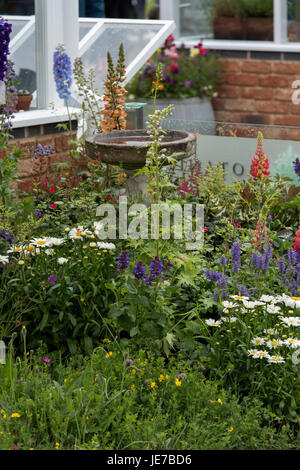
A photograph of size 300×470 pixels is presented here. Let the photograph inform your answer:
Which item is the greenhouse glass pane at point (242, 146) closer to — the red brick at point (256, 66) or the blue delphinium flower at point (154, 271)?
the blue delphinium flower at point (154, 271)

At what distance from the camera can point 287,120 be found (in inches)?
360

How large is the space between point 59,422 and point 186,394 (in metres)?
0.57

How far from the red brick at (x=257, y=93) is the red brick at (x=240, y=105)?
7cm

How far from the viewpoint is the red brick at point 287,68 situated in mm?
8938

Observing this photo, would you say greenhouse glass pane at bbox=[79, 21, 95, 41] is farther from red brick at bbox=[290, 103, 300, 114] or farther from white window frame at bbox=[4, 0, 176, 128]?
red brick at bbox=[290, 103, 300, 114]

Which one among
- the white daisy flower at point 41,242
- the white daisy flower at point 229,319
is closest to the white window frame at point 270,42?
the white daisy flower at point 41,242

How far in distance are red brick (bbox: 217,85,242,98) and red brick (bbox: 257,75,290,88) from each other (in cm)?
27

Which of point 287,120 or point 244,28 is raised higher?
point 244,28

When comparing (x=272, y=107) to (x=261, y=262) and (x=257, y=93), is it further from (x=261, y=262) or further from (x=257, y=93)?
(x=261, y=262)

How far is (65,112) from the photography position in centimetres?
607

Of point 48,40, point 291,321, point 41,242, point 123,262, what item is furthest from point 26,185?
point 291,321

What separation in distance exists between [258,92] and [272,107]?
0.80ft

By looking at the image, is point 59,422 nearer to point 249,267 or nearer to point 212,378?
point 212,378

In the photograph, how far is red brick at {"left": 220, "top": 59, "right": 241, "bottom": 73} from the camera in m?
9.29
